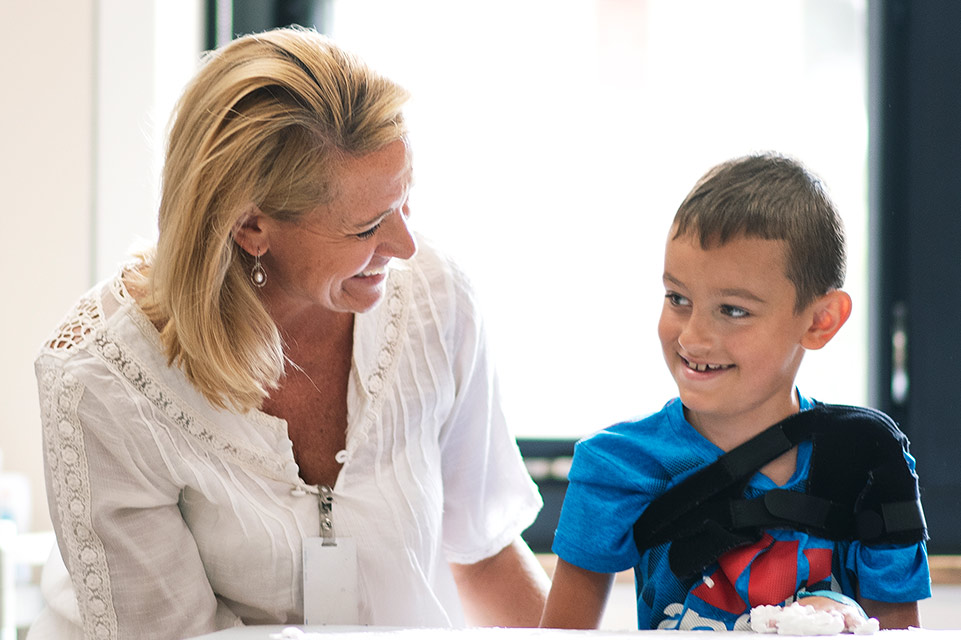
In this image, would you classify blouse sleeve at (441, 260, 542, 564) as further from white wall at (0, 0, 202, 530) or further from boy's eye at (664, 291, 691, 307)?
white wall at (0, 0, 202, 530)

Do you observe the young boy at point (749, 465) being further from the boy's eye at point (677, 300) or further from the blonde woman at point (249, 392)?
the blonde woman at point (249, 392)

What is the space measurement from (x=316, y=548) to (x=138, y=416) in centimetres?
30

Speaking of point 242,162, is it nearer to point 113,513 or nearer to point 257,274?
point 257,274

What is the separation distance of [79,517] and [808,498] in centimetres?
93

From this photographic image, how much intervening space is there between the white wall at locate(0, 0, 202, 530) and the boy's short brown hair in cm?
153

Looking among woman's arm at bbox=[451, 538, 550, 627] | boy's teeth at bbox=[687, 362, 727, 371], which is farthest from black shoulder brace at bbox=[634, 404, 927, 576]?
woman's arm at bbox=[451, 538, 550, 627]

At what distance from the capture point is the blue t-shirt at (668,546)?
1.17 m

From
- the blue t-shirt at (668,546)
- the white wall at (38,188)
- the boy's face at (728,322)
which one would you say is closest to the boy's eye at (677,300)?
the boy's face at (728,322)

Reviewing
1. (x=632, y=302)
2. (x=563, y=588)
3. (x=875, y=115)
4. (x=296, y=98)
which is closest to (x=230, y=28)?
(x=632, y=302)

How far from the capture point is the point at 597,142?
2.51 meters

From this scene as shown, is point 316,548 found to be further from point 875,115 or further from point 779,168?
point 875,115

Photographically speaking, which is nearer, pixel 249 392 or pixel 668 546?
pixel 668 546

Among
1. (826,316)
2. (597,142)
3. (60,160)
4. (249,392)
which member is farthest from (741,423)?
(60,160)

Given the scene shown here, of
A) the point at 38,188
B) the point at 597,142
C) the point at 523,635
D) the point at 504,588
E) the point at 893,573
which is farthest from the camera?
the point at 597,142
